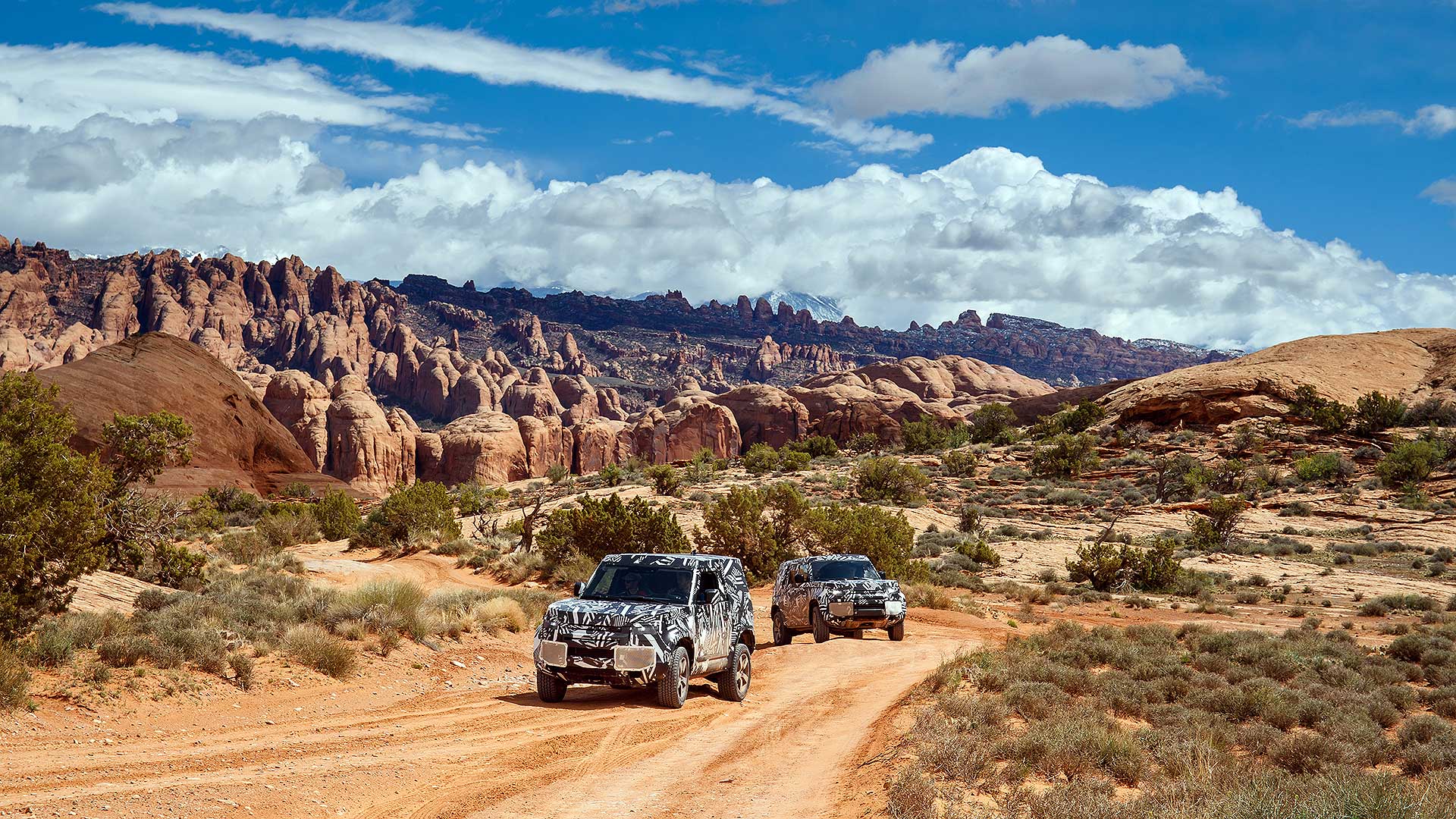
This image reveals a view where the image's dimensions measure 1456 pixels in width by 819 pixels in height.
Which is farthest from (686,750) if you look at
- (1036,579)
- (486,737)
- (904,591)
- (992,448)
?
(992,448)

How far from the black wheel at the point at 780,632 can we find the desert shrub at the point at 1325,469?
3786cm

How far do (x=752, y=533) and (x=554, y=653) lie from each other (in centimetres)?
1678

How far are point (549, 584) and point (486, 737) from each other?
16.5 metres

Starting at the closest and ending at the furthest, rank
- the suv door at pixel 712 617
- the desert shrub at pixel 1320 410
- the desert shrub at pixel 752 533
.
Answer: the suv door at pixel 712 617
the desert shrub at pixel 752 533
the desert shrub at pixel 1320 410

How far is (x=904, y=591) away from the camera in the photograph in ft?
81.9

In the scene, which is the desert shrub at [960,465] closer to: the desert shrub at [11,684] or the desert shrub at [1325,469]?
the desert shrub at [1325,469]

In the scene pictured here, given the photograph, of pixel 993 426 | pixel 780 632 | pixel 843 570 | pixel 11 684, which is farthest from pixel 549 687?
pixel 993 426

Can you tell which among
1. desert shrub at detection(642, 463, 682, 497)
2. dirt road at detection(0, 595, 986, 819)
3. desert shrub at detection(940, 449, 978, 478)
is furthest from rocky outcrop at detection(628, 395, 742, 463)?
dirt road at detection(0, 595, 986, 819)

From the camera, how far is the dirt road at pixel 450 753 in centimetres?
789

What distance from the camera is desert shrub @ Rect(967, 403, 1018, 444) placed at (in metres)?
64.6

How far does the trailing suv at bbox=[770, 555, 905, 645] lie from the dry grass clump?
8.84ft

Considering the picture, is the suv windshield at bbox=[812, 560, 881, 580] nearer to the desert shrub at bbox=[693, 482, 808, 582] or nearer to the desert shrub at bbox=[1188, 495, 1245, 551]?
the desert shrub at bbox=[693, 482, 808, 582]

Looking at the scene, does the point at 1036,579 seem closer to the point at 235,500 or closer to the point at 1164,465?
the point at 1164,465

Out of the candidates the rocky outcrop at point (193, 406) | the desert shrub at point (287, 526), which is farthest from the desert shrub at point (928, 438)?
the desert shrub at point (287, 526)
